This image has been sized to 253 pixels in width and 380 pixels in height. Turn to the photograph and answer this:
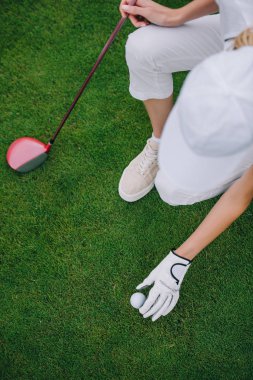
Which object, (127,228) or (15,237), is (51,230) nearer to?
(15,237)

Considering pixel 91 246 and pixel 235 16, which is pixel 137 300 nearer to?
pixel 91 246

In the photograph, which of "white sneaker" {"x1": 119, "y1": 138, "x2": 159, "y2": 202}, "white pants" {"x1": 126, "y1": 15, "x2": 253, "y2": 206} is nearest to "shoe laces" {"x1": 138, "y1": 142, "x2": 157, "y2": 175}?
"white sneaker" {"x1": 119, "y1": 138, "x2": 159, "y2": 202}

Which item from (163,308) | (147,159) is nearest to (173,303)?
(163,308)

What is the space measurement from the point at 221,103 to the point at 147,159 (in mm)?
1266

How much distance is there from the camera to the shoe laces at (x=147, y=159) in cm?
236

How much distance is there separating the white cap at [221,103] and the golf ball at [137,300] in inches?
48.5

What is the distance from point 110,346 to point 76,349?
0.18 meters

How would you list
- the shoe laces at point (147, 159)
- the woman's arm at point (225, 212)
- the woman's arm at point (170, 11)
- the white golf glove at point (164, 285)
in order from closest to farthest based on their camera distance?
the woman's arm at point (225, 212), the woman's arm at point (170, 11), the white golf glove at point (164, 285), the shoe laces at point (147, 159)

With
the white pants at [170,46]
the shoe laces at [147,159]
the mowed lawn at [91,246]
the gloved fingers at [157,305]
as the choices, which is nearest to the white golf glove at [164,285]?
the gloved fingers at [157,305]

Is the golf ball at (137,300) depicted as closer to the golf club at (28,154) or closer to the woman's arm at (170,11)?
the golf club at (28,154)

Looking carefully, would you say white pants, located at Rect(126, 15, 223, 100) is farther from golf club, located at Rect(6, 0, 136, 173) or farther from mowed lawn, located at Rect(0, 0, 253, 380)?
mowed lawn, located at Rect(0, 0, 253, 380)

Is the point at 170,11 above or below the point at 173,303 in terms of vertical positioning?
above

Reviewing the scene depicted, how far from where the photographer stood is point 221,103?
3.68 ft

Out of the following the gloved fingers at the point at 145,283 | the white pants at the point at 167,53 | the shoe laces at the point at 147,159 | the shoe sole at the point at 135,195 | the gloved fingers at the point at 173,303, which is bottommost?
the gloved fingers at the point at 173,303
